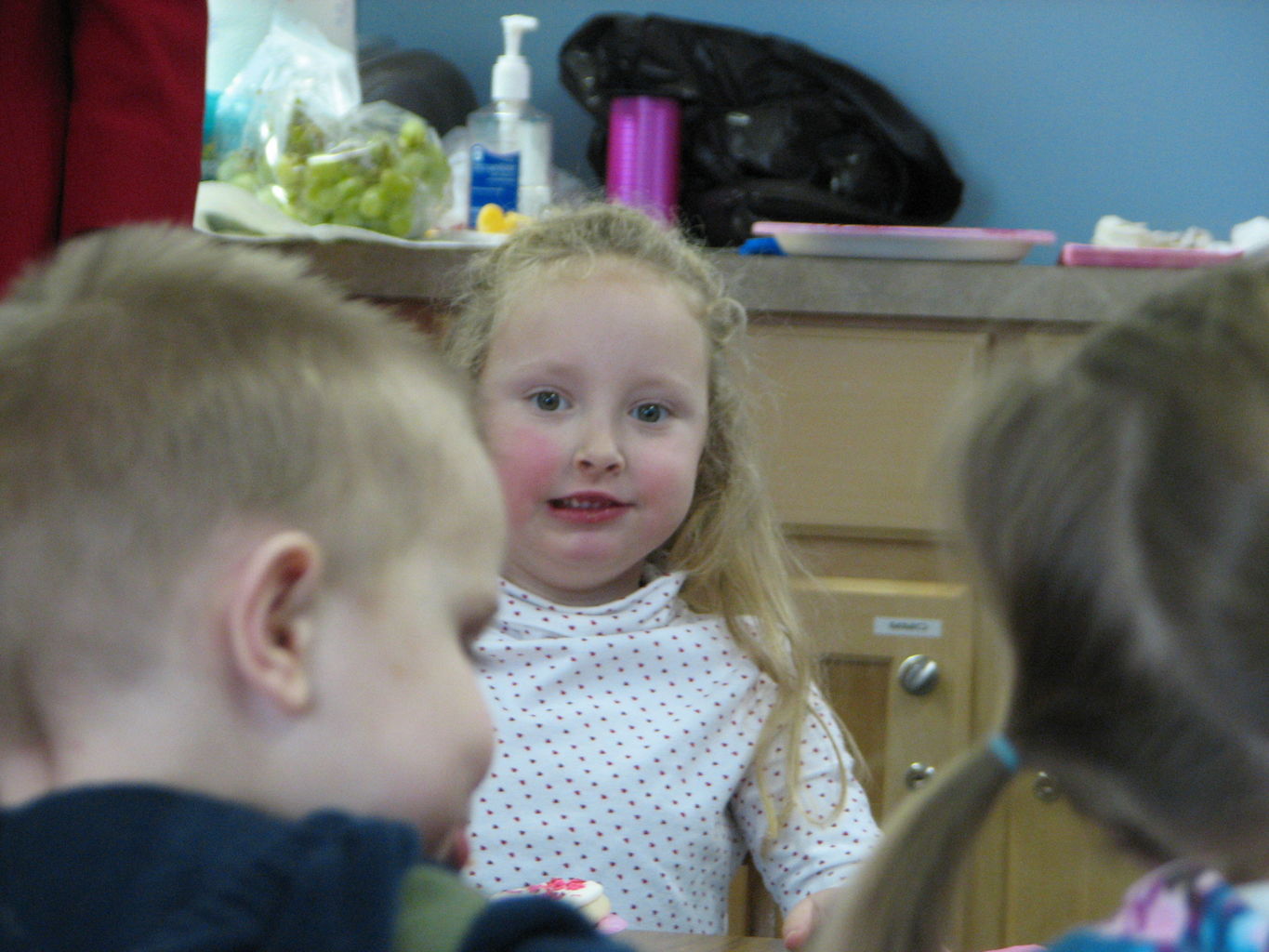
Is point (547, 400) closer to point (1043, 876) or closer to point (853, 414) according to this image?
point (853, 414)

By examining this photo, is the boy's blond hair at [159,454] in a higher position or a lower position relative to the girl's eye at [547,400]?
higher

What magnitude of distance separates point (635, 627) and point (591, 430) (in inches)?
6.8

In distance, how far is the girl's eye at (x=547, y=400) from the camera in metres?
1.28

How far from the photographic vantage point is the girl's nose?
1.25 metres

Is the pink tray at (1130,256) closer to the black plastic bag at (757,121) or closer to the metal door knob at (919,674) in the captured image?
the black plastic bag at (757,121)

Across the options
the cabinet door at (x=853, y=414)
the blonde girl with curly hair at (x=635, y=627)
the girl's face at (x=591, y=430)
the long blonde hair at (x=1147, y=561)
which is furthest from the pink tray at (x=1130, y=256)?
the long blonde hair at (x=1147, y=561)

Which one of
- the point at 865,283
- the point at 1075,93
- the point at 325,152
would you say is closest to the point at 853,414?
the point at 865,283

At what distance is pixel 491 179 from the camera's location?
2.04 m

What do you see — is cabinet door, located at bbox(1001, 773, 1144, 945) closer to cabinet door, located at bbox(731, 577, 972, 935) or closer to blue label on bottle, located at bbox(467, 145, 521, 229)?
cabinet door, located at bbox(731, 577, 972, 935)

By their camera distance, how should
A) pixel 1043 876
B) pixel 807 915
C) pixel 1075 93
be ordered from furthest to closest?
pixel 1075 93, pixel 1043 876, pixel 807 915

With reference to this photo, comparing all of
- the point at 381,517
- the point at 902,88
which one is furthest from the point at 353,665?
the point at 902,88

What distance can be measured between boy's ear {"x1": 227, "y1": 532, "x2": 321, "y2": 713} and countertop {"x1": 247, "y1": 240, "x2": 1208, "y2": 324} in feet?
4.09

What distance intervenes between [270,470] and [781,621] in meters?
0.88

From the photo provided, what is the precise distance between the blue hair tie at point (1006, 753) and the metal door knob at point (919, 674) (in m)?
1.19
